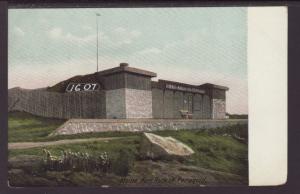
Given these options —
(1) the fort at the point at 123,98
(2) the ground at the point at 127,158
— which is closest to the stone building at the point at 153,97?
(1) the fort at the point at 123,98

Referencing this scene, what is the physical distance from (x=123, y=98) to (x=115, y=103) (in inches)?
1.9

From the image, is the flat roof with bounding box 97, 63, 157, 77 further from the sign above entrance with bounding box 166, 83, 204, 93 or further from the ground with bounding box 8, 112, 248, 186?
the ground with bounding box 8, 112, 248, 186

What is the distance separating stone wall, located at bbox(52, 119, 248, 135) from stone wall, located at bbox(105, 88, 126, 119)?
32 mm

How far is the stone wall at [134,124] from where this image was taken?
238 centimetres

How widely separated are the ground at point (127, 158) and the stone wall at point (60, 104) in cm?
4

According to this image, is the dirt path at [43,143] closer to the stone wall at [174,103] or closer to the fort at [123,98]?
the fort at [123,98]

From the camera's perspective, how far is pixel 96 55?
2.37 meters

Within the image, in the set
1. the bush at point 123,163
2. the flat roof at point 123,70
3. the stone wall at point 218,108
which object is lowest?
the bush at point 123,163

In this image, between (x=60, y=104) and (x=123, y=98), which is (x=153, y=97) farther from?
(x=60, y=104)

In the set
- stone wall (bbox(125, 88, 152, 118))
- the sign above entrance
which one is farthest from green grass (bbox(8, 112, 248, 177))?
the sign above entrance

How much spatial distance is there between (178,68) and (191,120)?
0.90ft

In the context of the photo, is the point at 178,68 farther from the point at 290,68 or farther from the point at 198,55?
the point at 290,68

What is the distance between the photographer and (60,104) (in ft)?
7.85

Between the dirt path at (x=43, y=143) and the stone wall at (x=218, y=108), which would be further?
the stone wall at (x=218, y=108)
